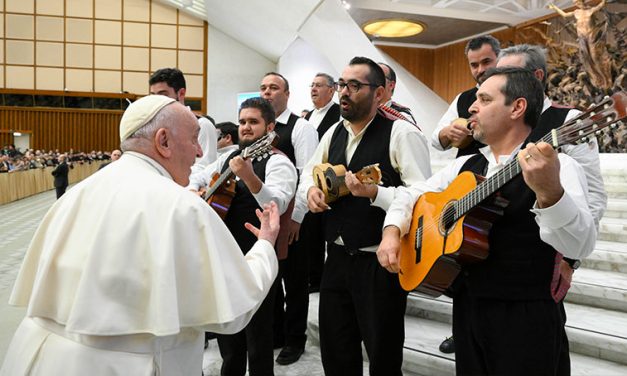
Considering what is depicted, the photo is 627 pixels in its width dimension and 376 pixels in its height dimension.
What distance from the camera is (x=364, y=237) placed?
2.35 meters

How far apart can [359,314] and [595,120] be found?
136cm

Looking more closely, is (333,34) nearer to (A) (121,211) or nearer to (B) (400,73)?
(B) (400,73)

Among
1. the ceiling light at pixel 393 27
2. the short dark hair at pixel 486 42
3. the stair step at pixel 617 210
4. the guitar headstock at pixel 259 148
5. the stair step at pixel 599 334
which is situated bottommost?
the stair step at pixel 599 334

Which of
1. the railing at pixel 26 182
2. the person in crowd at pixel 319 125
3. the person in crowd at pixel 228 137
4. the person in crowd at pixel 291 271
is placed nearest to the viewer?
the person in crowd at pixel 291 271

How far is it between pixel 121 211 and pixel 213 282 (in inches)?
12.9

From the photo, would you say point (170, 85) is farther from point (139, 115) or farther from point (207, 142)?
point (139, 115)

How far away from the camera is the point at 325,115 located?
183 inches

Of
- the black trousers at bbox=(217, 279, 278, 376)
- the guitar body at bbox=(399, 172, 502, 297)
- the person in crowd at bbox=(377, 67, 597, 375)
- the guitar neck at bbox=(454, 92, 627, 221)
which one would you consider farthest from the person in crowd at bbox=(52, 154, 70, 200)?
the guitar neck at bbox=(454, 92, 627, 221)

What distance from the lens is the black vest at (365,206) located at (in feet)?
7.74

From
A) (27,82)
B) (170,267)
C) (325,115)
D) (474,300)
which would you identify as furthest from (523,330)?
(27,82)

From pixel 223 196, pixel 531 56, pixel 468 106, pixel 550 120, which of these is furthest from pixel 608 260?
pixel 223 196

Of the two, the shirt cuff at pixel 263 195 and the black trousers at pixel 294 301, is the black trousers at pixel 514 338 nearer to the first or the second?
the shirt cuff at pixel 263 195

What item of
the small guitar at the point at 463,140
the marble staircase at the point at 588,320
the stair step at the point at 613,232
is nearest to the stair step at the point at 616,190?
the stair step at the point at 613,232

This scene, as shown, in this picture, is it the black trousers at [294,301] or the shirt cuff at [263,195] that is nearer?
the shirt cuff at [263,195]
